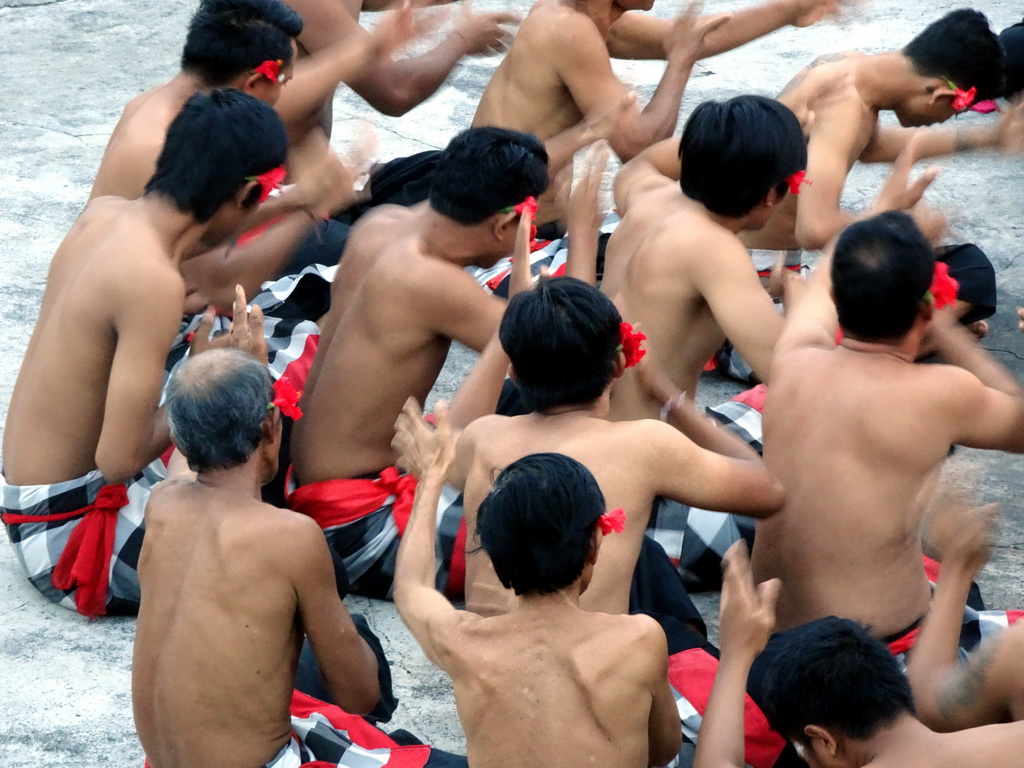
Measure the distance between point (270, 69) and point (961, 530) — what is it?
8.15 feet

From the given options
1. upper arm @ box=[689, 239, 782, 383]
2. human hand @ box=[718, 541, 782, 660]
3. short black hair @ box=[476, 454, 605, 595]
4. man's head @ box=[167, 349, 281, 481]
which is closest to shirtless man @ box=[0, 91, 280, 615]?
man's head @ box=[167, 349, 281, 481]

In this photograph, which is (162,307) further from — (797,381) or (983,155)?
(983,155)

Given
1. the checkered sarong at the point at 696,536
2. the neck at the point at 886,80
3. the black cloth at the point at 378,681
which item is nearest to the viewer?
the black cloth at the point at 378,681

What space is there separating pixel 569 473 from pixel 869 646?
0.62 meters

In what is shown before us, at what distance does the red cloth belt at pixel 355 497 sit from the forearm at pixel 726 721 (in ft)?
4.20

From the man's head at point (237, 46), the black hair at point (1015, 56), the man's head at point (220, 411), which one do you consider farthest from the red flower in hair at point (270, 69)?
the black hair at point (1015, 56)

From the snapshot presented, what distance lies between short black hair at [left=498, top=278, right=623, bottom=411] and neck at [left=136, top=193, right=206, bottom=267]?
1016 millimetres

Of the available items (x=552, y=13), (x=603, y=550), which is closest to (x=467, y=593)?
(x=603, y=550)

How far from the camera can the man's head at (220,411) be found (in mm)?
2711

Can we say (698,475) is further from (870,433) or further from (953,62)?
(953,62)

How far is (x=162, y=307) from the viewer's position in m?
3.34

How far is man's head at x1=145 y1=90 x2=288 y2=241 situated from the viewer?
11.2ft

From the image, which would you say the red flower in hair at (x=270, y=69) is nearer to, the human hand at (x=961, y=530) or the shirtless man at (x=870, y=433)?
the shirtless man at (x=870, y=433)

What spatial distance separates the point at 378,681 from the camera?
3.05m
